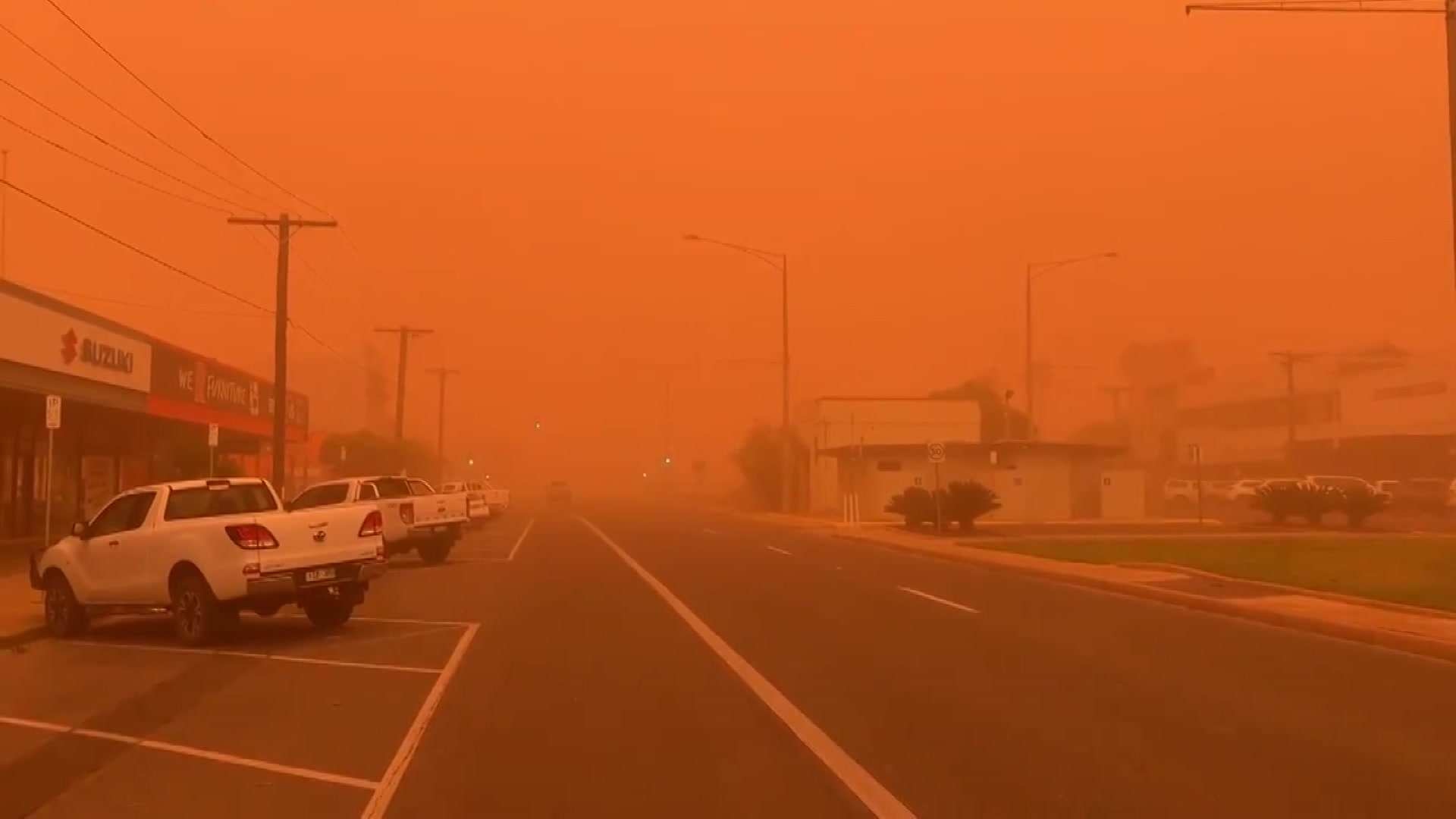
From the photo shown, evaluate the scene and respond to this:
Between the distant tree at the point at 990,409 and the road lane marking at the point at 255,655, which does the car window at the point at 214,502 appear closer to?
the road lane marking at the point at 255,655

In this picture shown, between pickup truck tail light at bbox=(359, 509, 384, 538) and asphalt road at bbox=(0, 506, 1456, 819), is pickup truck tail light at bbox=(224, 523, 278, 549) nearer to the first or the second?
asphalt road at bbox=(0, 506, 1456, 819)

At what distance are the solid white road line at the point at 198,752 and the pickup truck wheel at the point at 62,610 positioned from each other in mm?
6594

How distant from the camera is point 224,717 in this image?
42.1 feet

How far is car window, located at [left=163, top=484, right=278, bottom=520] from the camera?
60.7 ft

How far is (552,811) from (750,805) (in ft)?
3.90

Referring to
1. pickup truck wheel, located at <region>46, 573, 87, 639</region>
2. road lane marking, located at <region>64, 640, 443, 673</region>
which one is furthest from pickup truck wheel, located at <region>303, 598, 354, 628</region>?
pickup truck wheel, located at <region>46, 573, 87, 639</region>

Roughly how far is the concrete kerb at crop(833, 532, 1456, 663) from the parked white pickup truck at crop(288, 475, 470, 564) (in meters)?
11.7

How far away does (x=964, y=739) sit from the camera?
446 inches

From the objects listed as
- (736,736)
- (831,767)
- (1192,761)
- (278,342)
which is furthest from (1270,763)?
(278,342)

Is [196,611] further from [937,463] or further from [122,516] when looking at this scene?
[937,463]

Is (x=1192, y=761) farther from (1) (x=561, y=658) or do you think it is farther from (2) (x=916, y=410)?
(2) (x=916, y=410)

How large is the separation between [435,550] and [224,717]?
872 inches

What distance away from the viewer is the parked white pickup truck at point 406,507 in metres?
31.7

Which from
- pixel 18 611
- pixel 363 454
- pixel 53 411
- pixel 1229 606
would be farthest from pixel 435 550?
pixel 363 454
